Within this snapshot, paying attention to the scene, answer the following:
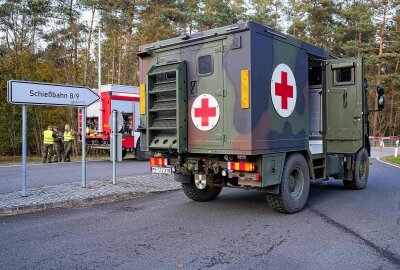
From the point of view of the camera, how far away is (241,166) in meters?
6.09

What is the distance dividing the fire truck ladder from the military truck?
0.06 ft

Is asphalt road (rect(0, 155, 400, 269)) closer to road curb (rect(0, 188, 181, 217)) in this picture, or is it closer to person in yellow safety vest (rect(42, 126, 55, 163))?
road curb (rect(0, 188, 181, 217))

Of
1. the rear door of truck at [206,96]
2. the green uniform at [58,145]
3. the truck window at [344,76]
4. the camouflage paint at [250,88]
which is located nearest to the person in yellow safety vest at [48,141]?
the green uniform at [58,145]

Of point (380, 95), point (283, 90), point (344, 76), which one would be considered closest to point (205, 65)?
point (283, 90)

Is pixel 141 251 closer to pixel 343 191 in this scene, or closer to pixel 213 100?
pixel 213 100

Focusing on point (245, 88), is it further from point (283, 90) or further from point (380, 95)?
point (380, 95)

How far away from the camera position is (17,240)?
5262mm

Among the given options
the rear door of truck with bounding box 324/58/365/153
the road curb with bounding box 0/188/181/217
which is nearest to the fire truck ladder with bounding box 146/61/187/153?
the road curb with bounding box 0/188/181/217

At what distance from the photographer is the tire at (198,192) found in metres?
7.88

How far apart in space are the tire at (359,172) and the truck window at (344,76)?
1854 mm

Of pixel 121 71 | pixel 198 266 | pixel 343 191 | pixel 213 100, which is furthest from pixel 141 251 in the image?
pixel 121 71

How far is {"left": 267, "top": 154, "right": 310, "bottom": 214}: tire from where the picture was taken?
6500 mm

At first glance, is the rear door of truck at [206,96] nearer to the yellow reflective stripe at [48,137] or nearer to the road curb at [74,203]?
the road curb at [74,203]

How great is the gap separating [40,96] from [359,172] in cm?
746
